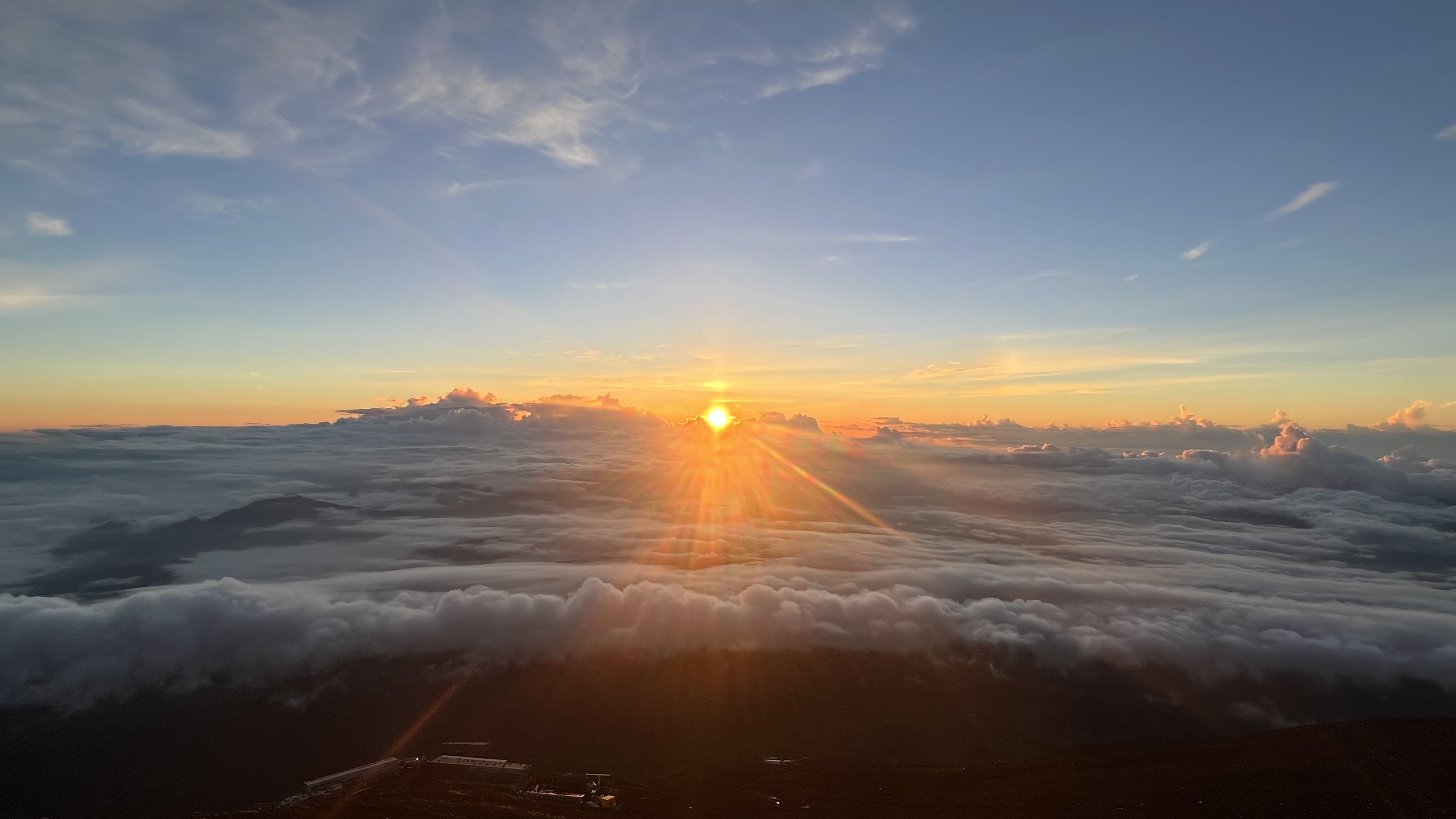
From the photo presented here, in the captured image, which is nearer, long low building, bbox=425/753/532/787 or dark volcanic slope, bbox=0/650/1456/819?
long low building, bbox=425/753/532/787

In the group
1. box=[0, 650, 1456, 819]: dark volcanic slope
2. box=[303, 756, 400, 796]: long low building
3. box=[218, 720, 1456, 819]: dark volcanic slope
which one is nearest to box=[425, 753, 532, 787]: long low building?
box=[218, 720, 1456, 819]: dark volcanic slope

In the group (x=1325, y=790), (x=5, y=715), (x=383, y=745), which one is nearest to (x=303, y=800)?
(x=383, y=745)

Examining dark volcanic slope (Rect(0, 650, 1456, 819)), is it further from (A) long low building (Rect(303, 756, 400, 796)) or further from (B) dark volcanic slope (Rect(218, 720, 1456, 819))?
(A) long low building (Rect(303, 756, 400, 796))

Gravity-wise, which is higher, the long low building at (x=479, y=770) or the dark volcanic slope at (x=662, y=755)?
the long low building at (x=479, y=770)

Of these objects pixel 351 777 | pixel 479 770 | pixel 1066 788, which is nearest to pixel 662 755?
pixel 479 770

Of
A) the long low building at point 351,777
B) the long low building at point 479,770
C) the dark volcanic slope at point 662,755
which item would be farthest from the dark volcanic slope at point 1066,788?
the long low building at point 351,777

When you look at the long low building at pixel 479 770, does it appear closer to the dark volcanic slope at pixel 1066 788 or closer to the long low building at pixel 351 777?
the dark volcanic slope at pixel 1066 788

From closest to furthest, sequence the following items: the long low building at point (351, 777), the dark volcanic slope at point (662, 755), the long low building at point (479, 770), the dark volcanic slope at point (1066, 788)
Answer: the dark volcanic slope at point (1066, 788) < the long low building at point (479, 770) < the dark volcanic slope at point (662, 755) < the long low building at point (351, 777)
